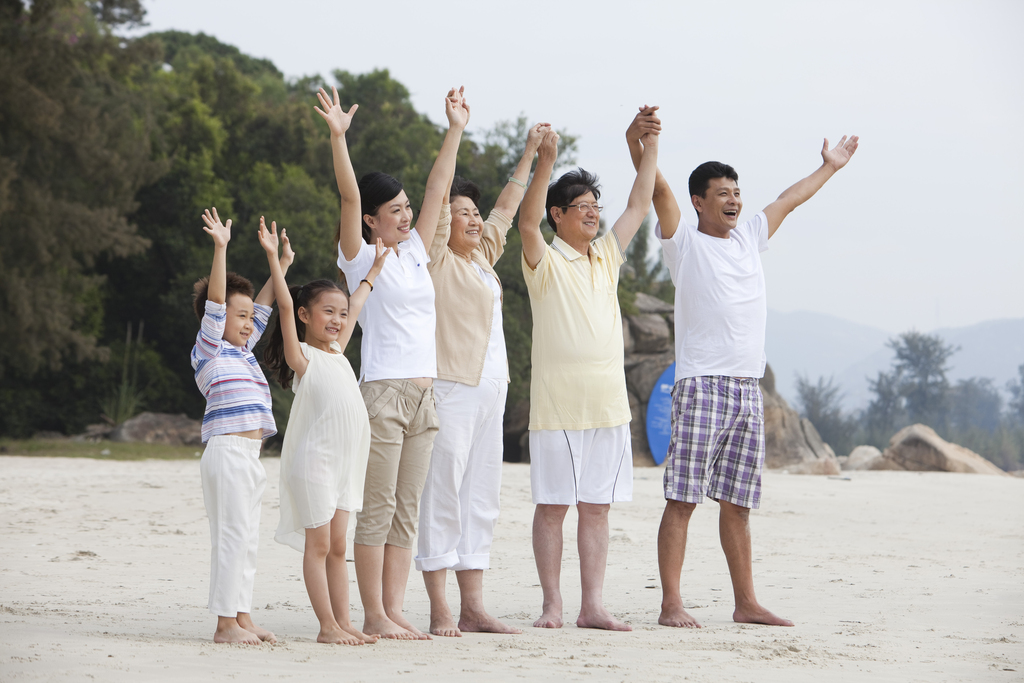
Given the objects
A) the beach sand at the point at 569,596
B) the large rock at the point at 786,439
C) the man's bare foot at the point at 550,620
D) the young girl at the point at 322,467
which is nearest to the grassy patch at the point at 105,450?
the beach sand at the point at 569,596

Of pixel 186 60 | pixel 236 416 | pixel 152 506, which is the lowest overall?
pixel 152 506

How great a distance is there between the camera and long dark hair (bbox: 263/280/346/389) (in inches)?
143

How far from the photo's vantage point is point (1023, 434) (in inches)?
985

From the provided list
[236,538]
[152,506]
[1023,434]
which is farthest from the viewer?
[1023,434]

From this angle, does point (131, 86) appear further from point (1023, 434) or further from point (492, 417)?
point (1023, 434)

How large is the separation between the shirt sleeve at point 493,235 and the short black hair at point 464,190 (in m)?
0.11

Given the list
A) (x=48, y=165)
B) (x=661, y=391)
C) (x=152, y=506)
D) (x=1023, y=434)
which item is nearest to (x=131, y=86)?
(x=48, y=165)

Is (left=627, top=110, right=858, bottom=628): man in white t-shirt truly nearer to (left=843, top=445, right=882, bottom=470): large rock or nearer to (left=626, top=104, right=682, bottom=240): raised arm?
(left=626, top=104, right=682, bottom=240): raised arm

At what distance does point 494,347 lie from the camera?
394cm

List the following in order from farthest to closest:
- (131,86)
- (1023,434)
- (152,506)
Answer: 1. (1023,434)
2. (131,86)
3. (152,506)

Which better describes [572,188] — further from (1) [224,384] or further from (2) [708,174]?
(1) [224,384]

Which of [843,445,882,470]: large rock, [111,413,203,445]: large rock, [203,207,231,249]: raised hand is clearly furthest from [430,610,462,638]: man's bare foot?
[111,413,203,445]: large rock

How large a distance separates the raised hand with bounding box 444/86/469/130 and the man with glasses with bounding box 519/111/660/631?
0.37 metres

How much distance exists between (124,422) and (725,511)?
1525 cm
